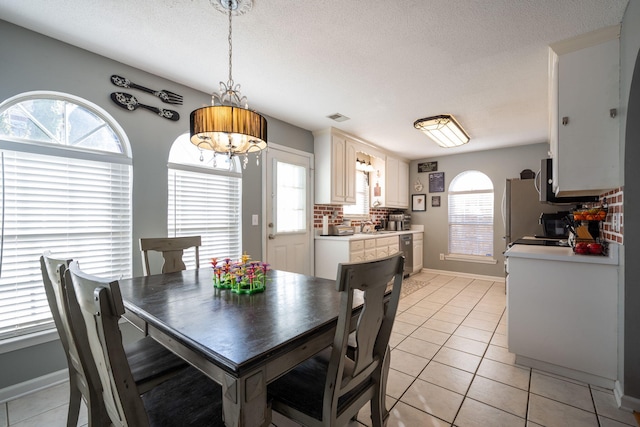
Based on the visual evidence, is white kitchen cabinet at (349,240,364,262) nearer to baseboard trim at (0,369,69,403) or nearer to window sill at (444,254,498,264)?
window sill at (444,254,498,264)

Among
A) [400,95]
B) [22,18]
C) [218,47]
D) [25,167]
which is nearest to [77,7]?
[22,18]

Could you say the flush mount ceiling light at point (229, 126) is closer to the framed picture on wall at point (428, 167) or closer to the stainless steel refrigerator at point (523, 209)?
the stainless steel refrigerator at point (523, 209)

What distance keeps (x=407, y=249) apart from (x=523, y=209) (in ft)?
6.31

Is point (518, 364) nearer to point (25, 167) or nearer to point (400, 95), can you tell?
point (400, 95)

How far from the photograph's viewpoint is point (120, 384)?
851 millimetres

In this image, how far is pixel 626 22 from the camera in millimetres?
1718

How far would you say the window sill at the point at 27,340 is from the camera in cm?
181

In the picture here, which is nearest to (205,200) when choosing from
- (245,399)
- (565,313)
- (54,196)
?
(54,196)

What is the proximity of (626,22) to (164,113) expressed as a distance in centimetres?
348

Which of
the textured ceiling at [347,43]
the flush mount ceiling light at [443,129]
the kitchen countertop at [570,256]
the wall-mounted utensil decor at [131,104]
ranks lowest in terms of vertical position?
Result: the kitchen countertop at [570,256]

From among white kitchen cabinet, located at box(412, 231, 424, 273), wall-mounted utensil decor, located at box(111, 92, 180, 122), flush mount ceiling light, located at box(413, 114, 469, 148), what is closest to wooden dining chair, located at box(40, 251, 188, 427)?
wall-mounted utensil decor, located at box(111, 92, 180, 122)

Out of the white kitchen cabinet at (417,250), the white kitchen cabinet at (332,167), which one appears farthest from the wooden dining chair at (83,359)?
the white kitchen cabinet at (417,250)

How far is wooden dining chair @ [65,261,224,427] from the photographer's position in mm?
811

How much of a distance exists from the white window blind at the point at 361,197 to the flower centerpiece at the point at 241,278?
335 centimetres
